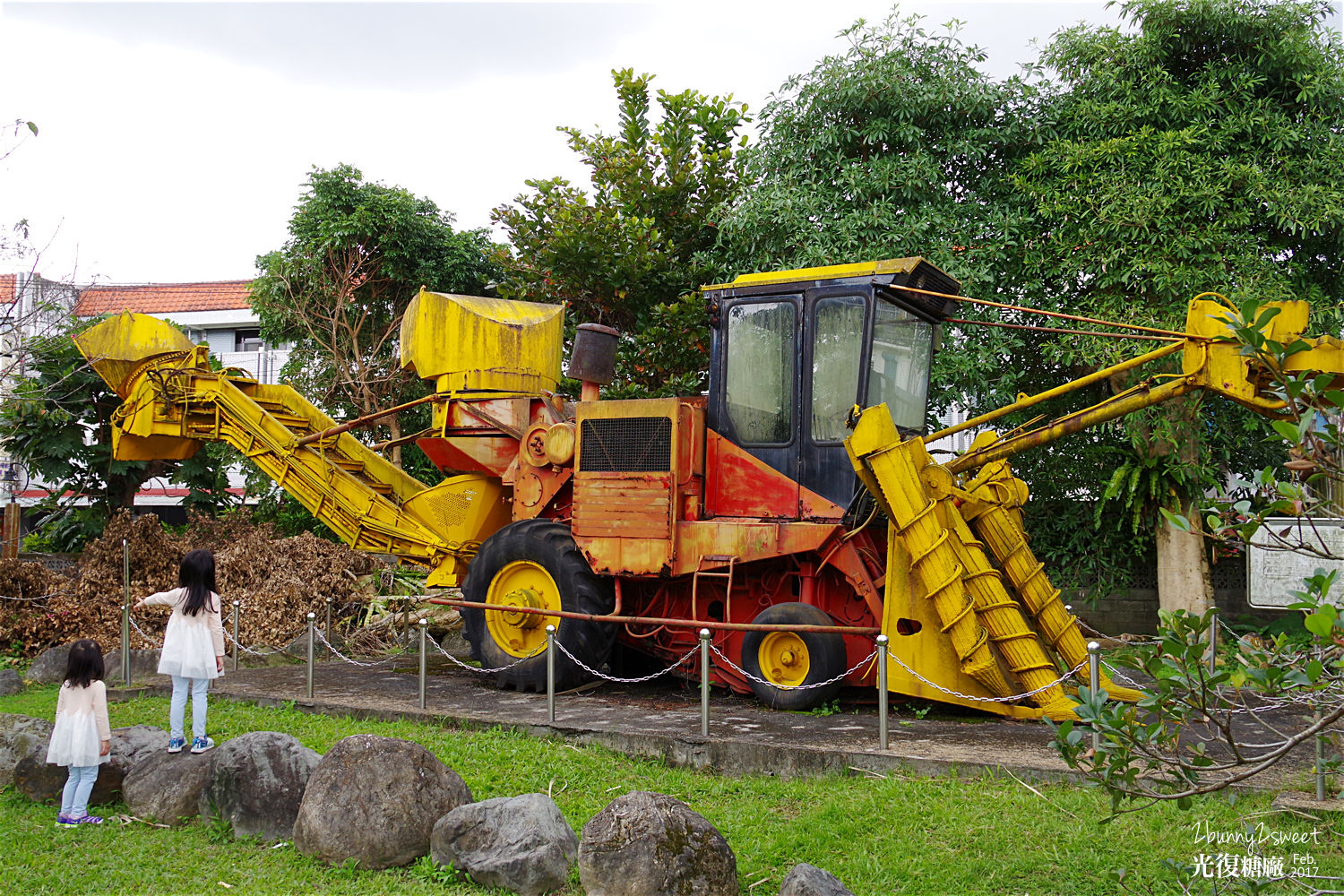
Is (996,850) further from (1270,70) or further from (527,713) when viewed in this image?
(1270,70)

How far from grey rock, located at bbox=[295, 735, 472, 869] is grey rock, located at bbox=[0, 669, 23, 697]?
643cm

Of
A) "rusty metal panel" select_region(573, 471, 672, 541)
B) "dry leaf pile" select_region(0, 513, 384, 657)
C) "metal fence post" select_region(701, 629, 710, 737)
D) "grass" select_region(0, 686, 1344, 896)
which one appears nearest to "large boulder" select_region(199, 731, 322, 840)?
"grass" select_region(0, 686, 1344, 896)

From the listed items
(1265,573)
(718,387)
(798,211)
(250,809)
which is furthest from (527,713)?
(1265,573)

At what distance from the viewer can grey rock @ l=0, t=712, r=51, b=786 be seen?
272 inches

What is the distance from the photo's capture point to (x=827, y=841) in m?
5.50

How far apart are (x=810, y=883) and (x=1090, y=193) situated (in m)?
9.66

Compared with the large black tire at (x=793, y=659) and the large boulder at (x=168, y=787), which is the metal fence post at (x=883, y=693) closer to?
the large black tire at (x=793, y=659)

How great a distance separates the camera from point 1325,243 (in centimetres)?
1181

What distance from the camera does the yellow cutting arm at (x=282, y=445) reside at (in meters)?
10.4

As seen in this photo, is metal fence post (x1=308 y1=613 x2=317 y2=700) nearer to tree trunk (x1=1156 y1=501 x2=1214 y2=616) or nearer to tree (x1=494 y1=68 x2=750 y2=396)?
tree (x1=494 y1=68 x2=750 y2=396)

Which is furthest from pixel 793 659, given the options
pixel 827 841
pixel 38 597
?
pixel 38 597

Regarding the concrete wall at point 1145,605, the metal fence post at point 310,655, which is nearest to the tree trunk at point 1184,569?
the concrete wall at point 1145,605

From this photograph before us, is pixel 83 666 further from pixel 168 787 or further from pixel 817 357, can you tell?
pixel 817 357

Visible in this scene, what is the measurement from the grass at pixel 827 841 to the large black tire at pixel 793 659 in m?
1.39
